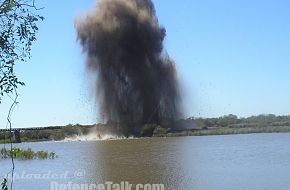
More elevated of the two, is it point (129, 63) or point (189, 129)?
point (129, 63)

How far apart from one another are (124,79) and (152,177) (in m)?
57.2

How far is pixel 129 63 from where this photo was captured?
258ft

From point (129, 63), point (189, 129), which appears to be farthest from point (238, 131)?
point (129, 63)

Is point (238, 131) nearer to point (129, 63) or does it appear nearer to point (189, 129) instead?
point (189, 129)

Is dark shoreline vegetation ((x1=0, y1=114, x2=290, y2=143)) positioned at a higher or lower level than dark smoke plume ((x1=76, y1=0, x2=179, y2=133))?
lower

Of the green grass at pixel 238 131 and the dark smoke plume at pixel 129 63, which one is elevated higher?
the dark smoke plume at pixel 129 63

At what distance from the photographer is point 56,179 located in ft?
78.7

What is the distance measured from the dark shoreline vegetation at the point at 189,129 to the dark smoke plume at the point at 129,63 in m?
2.37

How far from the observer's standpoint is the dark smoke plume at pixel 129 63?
76.1 metres

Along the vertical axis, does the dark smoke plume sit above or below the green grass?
above

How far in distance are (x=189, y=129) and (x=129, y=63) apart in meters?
15.9

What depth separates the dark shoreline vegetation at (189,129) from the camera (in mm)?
78438

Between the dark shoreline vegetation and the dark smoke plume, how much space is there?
7.77ft

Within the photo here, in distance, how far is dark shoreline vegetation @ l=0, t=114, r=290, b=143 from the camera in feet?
257
